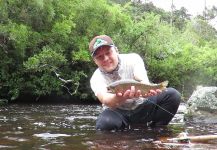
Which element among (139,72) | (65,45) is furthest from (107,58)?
(65,45)

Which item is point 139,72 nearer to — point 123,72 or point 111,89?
point 123,72

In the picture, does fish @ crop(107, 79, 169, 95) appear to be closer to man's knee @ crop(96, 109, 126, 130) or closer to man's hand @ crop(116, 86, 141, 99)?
man's hand @ crop(116, 86, 141, 99)

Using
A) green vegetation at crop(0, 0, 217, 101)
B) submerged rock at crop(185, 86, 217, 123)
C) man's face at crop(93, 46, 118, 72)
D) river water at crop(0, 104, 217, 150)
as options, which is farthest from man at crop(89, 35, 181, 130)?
green vegetation at crop(0, 0, 217, 101)

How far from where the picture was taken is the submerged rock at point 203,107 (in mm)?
8267

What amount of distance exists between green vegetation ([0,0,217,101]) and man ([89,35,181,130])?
11031 millimetres

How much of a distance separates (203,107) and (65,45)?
1329cm

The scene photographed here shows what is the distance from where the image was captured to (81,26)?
875 inches

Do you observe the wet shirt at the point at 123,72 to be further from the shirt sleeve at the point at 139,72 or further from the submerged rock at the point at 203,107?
the submerged rock at the point at 203,107

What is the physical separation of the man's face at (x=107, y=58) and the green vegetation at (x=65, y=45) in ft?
37.9

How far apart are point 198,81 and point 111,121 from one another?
24315 mm

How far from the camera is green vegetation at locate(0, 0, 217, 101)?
59.4ft

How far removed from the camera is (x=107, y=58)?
576cm

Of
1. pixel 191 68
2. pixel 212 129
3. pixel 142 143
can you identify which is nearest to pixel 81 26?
pixel 191 68

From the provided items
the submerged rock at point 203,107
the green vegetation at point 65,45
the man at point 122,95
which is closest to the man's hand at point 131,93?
the man at point 122,95
